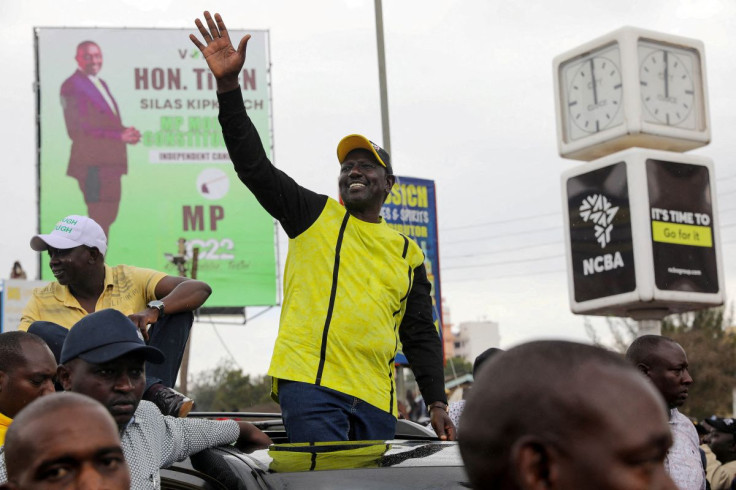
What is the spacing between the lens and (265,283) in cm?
3291

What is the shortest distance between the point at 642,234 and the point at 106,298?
8.11m

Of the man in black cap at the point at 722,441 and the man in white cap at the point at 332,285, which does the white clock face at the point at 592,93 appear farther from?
the man in white cap at the point at 332,285

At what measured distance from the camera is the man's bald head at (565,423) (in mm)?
1286

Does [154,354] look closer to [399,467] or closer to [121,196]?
[399,467]

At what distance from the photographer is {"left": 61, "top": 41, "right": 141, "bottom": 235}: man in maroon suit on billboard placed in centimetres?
3231

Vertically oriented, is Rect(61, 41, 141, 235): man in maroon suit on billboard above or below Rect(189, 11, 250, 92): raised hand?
above

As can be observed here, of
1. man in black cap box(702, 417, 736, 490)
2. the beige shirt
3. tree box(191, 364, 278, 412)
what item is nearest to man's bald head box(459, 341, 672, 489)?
the beige shirt

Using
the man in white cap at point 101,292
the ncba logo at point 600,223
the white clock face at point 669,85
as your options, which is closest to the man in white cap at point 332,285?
the man in white cap at point 101,292

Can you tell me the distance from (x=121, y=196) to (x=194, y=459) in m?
29.5

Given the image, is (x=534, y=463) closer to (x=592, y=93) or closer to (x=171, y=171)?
(x=592, y=93)

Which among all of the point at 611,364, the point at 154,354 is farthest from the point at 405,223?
the point at 611,364

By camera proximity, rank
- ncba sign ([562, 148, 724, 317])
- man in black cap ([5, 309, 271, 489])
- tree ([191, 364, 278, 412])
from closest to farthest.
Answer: man in black cap ([5, 309, 271, 489])
ncba sign ([562, 148, 724, 317])
tree ([191, 364, 278, 412])

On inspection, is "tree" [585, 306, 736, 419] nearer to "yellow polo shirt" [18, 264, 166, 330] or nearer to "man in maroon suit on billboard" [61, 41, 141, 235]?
"man in maroon suit on billboard" [61, 41, 141, 235]

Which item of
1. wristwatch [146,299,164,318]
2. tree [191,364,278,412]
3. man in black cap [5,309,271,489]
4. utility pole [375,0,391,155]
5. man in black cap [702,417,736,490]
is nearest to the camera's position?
man in black cap [5,309,271,489]
